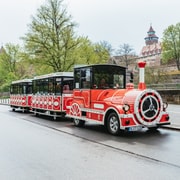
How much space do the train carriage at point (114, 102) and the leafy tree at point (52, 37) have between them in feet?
56.9


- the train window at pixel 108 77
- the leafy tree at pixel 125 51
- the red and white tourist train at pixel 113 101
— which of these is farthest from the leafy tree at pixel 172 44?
the train window at pixel 108 77

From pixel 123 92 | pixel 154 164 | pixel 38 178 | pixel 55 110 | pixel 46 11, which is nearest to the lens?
pixel 38 178

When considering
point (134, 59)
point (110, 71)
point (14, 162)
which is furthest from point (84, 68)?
point (134, 59)

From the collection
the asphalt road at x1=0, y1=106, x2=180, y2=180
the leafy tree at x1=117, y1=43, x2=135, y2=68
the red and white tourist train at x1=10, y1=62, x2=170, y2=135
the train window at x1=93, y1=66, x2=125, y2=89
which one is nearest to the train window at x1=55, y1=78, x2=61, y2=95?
the red and white tourist train at x1=10, y1=62, x2=170, y2=135

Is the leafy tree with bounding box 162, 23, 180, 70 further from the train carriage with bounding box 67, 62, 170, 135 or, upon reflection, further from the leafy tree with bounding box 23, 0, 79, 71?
the train carriage with bounding box 67, 62, 170, 135

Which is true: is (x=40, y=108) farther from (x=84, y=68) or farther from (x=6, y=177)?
(x=6, y=177)

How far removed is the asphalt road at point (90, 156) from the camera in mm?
5445

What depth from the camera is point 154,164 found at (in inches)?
241

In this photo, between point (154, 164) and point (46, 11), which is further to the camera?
point (46, 11)

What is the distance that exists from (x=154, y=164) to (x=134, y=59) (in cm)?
5770

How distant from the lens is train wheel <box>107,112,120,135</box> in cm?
1007

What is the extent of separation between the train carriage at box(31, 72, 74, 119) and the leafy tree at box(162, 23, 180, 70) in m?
47.6

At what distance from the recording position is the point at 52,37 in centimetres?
2992

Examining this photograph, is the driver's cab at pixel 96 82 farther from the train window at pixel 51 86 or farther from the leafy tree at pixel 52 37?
the leafy tree at pixel 52 37
